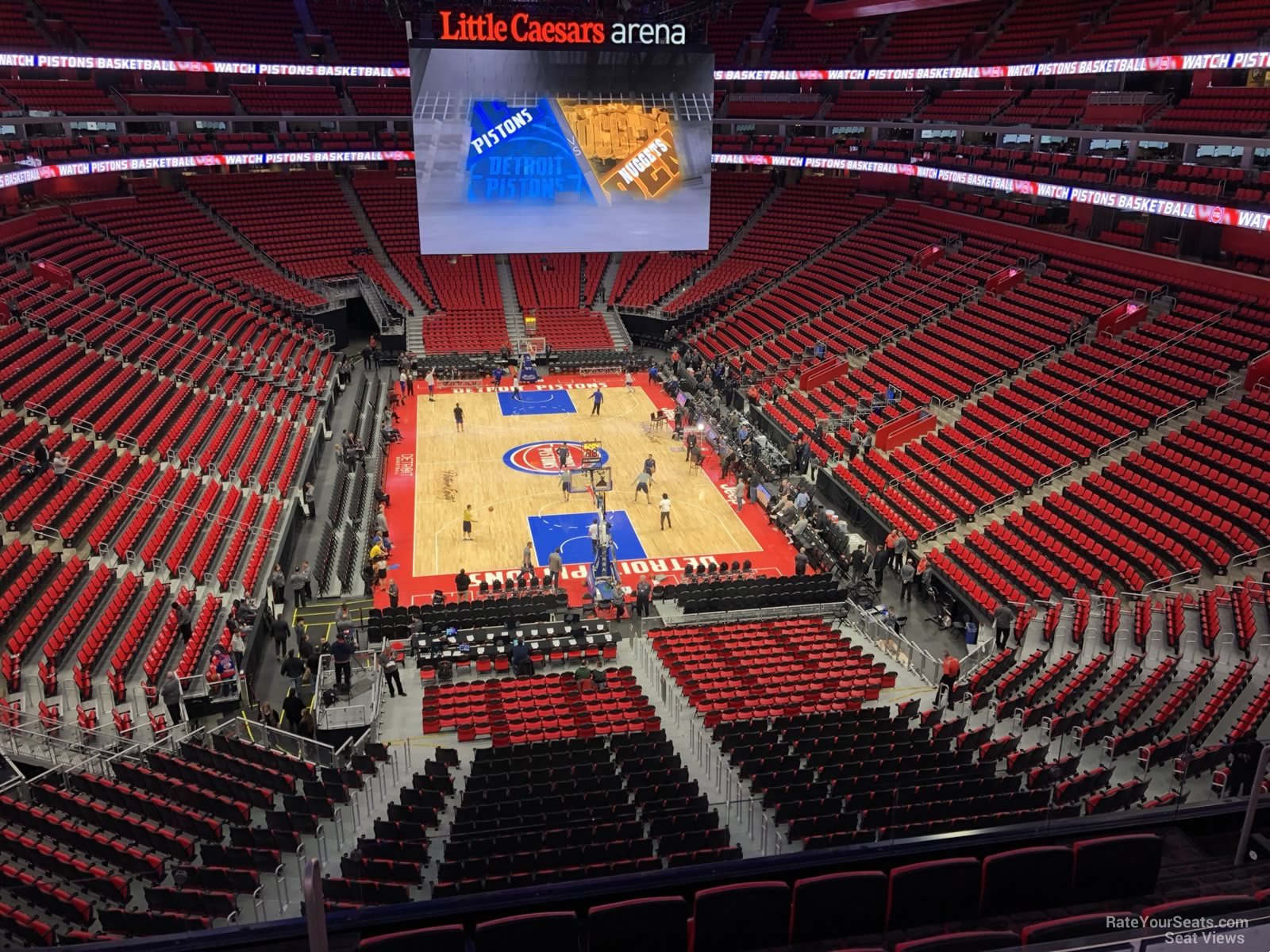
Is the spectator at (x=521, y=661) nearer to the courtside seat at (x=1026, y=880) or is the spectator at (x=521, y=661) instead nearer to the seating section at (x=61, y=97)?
the courtside seat at (x=1026, y=880)

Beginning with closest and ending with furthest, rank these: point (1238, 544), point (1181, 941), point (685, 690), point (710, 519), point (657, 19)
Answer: point (1181, 941) < point (685, 690) < point (1238, 544) < point (710, 519) < point (657, 19)

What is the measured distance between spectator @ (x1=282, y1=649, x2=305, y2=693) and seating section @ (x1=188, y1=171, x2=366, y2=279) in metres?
28.0

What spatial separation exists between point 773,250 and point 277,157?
2279cm

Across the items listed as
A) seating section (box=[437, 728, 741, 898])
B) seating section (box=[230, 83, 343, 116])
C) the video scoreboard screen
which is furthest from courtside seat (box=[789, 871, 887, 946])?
seating section (box=[230, 83, 343, 116])

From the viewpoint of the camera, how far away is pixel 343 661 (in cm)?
1584

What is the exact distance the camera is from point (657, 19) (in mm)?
31703

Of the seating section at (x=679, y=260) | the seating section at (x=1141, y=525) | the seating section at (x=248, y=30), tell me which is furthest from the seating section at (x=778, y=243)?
the seating section at (x=1141, y=525)

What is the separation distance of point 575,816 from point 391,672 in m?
6.44

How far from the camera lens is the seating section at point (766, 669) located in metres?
15.5

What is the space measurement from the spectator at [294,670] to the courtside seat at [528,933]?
11.2m

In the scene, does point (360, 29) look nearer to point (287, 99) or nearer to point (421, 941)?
point (287, 99)

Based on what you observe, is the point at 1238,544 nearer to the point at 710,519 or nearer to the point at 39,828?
the point at 710,519

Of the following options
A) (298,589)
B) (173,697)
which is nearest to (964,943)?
(173,697)

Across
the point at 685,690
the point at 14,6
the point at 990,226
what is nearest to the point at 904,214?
the point at 990,226
